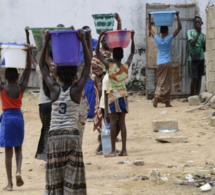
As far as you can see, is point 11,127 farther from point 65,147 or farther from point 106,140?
point 106,140

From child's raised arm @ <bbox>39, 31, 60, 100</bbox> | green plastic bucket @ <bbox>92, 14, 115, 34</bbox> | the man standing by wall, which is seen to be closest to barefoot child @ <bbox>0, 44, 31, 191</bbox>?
child's raised arm @ <bbox>39, 31, 60, 100</bbox>

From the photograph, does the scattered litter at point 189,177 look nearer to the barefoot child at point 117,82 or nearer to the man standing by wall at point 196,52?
the barefoot child at point 117,82

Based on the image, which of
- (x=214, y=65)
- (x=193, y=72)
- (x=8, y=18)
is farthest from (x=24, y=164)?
(x=8, y=18)

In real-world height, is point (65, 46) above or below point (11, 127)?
above

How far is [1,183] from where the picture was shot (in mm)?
7578

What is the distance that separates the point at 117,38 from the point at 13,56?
1.94 metres

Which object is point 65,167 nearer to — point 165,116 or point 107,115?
point 107,115

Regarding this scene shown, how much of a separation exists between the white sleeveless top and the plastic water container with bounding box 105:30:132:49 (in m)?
2.87

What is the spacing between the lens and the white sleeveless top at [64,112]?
5.70 metres

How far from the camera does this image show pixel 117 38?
334 inches

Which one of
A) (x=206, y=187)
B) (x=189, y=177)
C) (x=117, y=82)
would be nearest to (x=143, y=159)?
(x=117, y=82)

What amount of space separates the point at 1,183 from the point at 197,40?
8163mm

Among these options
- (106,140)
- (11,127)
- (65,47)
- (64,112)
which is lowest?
(106,140)

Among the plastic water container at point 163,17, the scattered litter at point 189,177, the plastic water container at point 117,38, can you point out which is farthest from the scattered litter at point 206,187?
the plastic water container at point 163,17
